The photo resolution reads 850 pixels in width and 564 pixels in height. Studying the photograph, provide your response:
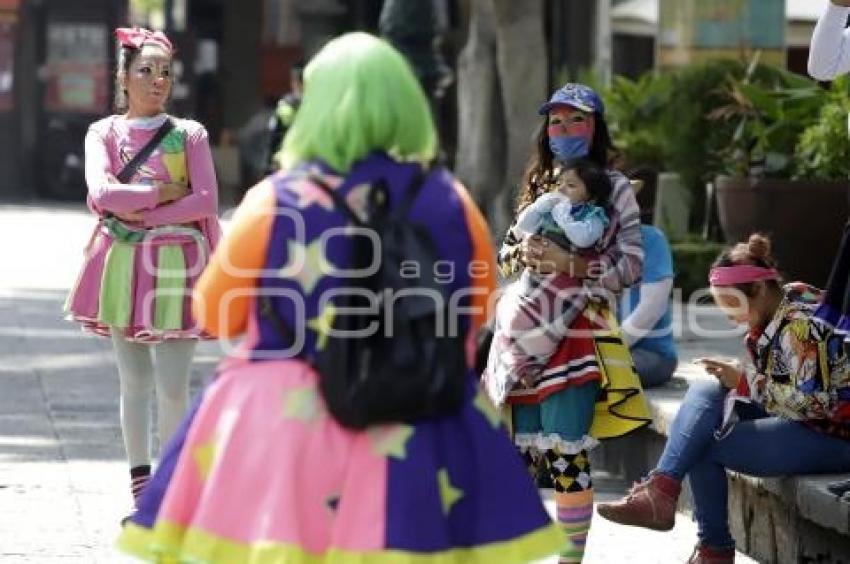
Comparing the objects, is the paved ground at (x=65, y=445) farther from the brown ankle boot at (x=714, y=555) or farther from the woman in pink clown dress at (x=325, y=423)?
the woman in pink clown dress at (x=325, y=423)

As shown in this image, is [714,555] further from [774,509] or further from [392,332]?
[392,332]

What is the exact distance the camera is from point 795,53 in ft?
66.5

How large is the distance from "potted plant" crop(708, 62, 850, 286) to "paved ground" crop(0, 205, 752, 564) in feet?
2.15

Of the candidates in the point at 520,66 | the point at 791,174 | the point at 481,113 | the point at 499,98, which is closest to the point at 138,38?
the point at 791,174

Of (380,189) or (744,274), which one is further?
(744,274)

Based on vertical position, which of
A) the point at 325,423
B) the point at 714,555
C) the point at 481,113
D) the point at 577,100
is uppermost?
the point at 577,100

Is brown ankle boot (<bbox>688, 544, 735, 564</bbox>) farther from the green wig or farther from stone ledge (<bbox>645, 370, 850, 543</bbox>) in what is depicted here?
the green wig

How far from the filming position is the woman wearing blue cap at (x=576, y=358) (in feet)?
25.6

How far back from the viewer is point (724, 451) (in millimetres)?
8180

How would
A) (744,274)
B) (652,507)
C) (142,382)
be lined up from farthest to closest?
(142,382) → (652,507) → (744,274)

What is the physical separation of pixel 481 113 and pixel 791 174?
7.25 m

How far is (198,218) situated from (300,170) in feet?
11.1

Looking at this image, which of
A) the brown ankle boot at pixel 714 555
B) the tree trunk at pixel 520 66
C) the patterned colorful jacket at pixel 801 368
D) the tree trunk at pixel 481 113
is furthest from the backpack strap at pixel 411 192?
the tree trunk at pixel 481 113

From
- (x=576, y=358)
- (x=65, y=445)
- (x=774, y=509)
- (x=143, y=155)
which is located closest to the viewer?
(x=576, y=358)
